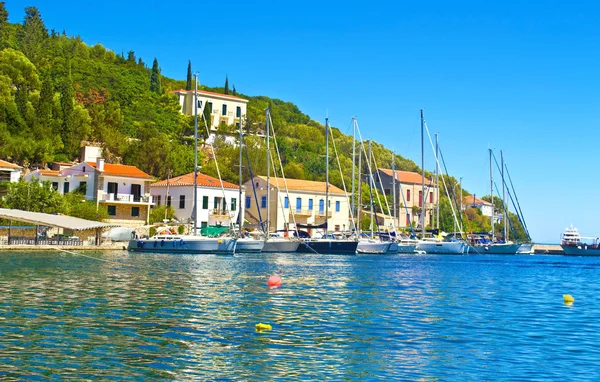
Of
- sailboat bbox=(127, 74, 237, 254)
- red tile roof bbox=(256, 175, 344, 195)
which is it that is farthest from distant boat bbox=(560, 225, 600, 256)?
sailboat bbox=(127, 74, 237, 254)

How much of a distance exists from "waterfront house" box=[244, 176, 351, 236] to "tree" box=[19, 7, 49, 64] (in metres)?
35.1

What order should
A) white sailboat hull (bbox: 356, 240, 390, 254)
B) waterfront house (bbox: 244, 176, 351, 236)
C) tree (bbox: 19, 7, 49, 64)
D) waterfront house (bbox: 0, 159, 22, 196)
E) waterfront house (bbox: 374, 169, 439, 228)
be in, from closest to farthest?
waterfront house (bbox: 0, 159, 22, 196), white sailboat hull (bbox: 356, 240, 390, 254), waterfront house (bbox: 244, 176, 351, 236), tree (bbox: 19, 7, 49, 64), waterfront house (bbox: 374, 169, 439, 228)

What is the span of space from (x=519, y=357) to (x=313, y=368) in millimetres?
5380

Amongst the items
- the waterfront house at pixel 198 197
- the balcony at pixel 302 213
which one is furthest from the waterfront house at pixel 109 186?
the balcony at pixel 302 213

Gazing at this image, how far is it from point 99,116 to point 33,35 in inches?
1064

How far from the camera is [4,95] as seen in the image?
75312 mm

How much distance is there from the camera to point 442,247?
7556cm

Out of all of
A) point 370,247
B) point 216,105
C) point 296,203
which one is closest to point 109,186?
point 296,203

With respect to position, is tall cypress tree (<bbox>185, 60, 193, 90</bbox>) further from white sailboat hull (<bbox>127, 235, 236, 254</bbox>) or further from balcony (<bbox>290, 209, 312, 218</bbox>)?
white sailboat hull (<bbox>127, 235, 236, 254</bbox>)

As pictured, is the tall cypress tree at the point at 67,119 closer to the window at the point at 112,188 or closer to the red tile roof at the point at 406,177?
the window at the point at 112,188

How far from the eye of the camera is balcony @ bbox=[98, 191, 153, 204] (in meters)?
69.3

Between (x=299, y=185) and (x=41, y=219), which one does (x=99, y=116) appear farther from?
(x=41, y=219)

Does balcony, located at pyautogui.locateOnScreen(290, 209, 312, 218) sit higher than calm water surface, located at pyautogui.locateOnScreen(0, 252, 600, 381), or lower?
higher

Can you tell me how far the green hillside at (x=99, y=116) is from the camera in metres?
74.7
